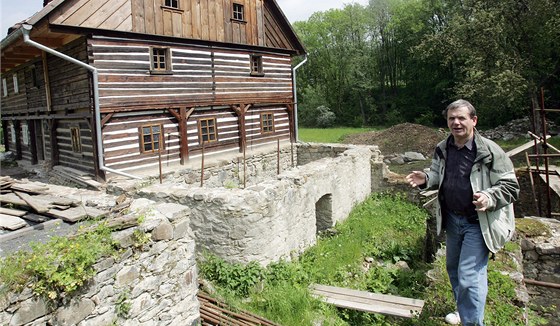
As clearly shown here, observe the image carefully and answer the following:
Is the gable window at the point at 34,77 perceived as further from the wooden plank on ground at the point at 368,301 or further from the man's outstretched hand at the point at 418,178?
the man's outstretched hand at the point at 418,178

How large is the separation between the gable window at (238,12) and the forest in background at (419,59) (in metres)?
13.8

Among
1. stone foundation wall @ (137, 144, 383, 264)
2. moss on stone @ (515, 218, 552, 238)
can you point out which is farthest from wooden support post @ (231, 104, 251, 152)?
moss on stone @ (515, 218, 552, 238)

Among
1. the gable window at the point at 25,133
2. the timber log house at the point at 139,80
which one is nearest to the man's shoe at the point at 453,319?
the timber log house at the point at 139,80

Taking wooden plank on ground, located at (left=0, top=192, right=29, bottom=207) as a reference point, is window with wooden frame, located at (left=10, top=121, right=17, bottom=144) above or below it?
above

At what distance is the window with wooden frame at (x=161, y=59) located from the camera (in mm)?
12008

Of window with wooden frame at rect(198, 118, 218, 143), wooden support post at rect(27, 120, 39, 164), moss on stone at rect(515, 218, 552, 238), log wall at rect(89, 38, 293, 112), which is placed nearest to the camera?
moss on stone at rect(515, 218, 552, 238)

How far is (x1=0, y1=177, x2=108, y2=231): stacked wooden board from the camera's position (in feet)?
15.6

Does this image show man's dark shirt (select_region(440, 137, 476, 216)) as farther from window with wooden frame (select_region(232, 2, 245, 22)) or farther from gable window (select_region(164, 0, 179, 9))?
window with wooden frame (select_region(232, 2, 245, 22))

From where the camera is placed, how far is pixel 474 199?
3.66 metres

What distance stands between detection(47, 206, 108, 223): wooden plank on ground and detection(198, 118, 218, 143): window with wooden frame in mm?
8355

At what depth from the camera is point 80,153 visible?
1162 centimetres

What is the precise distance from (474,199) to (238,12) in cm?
1290

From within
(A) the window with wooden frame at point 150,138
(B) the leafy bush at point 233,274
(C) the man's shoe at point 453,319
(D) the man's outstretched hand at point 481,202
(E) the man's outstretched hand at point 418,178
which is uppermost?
(A) the window with wooden frame at point 150,138

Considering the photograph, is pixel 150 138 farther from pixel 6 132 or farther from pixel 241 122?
pixel 6 132
